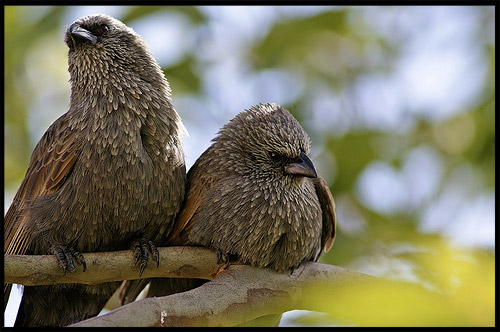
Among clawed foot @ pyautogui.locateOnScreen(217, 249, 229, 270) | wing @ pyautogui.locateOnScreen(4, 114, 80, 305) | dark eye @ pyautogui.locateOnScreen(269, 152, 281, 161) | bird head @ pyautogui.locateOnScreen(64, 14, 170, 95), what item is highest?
bird head @ pyautogui.locateOnScreen(64, 14, 170, 95)

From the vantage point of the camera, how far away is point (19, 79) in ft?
18.2

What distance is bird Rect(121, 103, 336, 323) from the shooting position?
3.81 meters

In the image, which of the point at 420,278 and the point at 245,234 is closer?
the point at 420,278

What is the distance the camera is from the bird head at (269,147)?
13.2ft

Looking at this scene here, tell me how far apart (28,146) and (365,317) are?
13.9ft

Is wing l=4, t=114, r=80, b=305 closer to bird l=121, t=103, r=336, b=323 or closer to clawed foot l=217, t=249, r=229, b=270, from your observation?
bird l=121, t=103, r=336, b=323

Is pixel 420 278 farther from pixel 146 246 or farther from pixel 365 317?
pixel 146 246

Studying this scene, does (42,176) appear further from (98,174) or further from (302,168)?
(302,168)

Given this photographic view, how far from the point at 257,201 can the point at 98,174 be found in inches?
38.9

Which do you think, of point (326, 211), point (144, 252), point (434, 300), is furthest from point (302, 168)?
point (434, 300)

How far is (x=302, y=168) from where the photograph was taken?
393 cm

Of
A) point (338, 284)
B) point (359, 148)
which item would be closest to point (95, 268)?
point (338, 284)

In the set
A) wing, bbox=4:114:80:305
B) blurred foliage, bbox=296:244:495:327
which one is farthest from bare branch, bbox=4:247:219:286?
blurred foliage, bbox=296:244:495:327

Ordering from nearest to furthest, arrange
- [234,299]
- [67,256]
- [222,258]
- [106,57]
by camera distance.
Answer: [234,299], [67,256], [222,258], [106,57]
